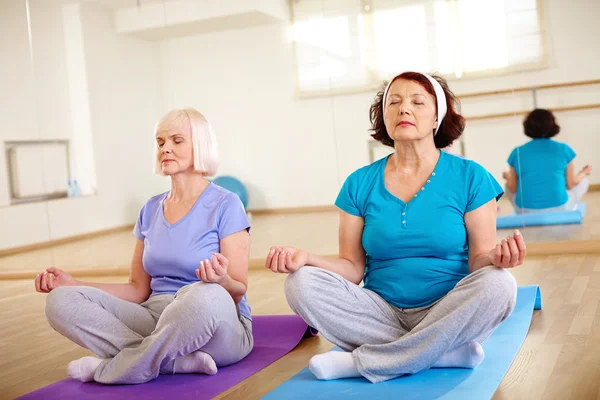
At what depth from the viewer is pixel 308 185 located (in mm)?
5043

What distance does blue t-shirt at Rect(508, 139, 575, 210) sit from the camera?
4.60 m

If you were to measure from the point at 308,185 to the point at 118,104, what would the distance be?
1.57 metres

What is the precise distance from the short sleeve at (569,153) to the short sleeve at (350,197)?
99.0 inches

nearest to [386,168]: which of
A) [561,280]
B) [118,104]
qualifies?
[561,280]

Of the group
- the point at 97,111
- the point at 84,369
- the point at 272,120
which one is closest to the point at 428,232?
the point at 84,369

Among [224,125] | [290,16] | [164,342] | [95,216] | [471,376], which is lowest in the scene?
[471,376]

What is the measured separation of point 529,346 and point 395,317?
0.52 m

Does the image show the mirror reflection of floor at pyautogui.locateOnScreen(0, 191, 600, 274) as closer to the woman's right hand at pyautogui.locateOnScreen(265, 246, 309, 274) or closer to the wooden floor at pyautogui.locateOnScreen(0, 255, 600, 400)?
the wooden floor at pyautogui.locateOnScreen(0, 255, 600, 400)

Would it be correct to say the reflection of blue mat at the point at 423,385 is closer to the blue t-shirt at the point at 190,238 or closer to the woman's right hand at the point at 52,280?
the blue t-shirt at the point at 190,238

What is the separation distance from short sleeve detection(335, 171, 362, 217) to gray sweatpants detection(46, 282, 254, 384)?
18.8 inches

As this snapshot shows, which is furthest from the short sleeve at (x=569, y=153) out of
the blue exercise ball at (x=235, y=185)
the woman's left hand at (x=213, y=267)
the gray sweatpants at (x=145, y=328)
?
the woman's left hand at (x=213, y=267)

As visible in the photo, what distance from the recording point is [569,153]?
15.0ft

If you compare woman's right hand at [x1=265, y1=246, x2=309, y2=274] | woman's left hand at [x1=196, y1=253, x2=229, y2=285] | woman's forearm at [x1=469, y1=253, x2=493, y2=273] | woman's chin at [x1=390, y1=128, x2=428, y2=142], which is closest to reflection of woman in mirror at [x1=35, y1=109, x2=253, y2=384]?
woman's left hand at [x1=196, y1=253, x2=229, y2=285]

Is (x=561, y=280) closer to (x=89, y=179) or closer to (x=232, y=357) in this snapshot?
(x=232, y=357)
